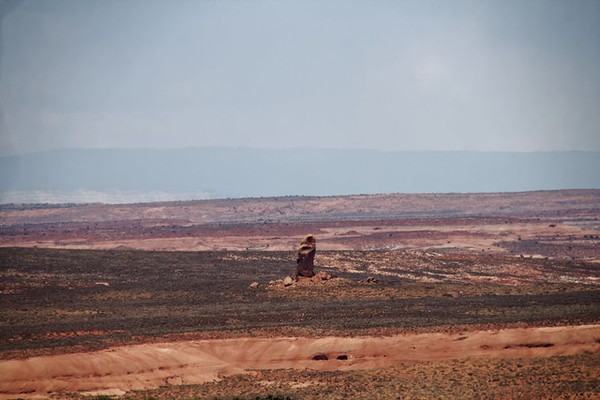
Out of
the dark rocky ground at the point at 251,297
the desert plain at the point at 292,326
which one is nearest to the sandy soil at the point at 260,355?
the desert plain at the point at 292,326

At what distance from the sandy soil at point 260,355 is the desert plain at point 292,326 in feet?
0.29

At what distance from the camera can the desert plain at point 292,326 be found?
3519 centimetres

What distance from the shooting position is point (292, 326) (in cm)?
4619

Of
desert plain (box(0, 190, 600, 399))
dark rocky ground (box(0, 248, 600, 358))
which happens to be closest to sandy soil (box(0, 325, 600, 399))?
desert plain (box(0, 190, 600, 399))

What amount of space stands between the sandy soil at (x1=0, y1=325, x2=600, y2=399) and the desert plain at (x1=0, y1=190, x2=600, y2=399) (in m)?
0.09

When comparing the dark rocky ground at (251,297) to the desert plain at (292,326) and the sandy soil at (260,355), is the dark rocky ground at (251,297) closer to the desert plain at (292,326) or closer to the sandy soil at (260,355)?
the desert plain at (292,326)

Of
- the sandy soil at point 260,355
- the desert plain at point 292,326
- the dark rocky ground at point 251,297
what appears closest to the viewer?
the desert plain at point 292,326

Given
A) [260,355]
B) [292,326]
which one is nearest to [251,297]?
[292,326]

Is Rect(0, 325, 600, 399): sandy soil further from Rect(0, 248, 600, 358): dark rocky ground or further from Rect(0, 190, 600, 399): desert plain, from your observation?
Rect(0, 248, 600, 358): dark rocky ground

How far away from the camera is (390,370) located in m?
37.9

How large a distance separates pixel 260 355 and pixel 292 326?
18.8 feet

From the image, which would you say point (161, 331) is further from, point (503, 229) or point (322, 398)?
point (503, 229)

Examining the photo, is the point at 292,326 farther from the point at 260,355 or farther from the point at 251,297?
the point at 251,297

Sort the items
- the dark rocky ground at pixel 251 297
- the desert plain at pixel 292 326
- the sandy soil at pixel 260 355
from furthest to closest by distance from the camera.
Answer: the dark rocky ground at pixel 251 297
the sandy soil at pixel 260 355
the desert plain at pixel 292 326
